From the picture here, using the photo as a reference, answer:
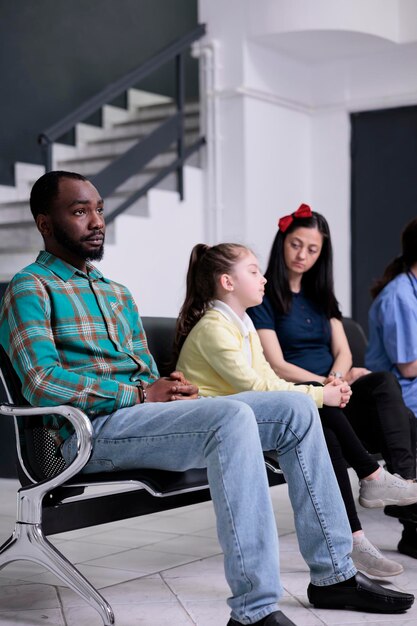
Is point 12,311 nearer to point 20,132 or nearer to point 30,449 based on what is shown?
point 30,449

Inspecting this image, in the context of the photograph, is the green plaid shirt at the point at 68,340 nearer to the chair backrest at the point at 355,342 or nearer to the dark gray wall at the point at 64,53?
the chair backrest at the point at 355,342

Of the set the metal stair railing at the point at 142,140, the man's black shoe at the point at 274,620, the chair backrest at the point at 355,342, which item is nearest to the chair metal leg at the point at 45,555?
the man's black shoe at the point at 274,620

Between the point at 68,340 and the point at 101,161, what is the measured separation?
16.4 feet

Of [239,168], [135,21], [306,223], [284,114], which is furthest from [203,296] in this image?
[135,21]

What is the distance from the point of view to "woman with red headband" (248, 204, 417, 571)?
3090mm

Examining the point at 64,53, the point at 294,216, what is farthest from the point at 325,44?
the point at 294,216

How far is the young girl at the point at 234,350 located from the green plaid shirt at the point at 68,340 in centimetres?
26

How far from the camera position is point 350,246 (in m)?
6.87

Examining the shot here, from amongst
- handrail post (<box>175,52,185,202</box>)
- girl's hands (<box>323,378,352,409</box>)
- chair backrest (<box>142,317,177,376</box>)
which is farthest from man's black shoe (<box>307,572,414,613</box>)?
handrail post (<box>175,52,185,202</box>)

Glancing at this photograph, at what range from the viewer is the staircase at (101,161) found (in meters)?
6.24

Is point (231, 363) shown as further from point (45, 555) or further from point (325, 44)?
point (325, 44)

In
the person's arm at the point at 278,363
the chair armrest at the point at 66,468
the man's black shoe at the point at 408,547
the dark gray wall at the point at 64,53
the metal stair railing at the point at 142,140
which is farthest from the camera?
the dark gray wall at the point at 64,53

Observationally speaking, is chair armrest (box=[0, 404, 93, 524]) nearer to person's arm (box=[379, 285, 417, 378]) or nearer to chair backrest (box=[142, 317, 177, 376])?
chair backrest (box=[142, 317, 177, 376])

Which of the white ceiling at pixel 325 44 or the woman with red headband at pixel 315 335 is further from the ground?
the white ceiling at pixel 325 44
